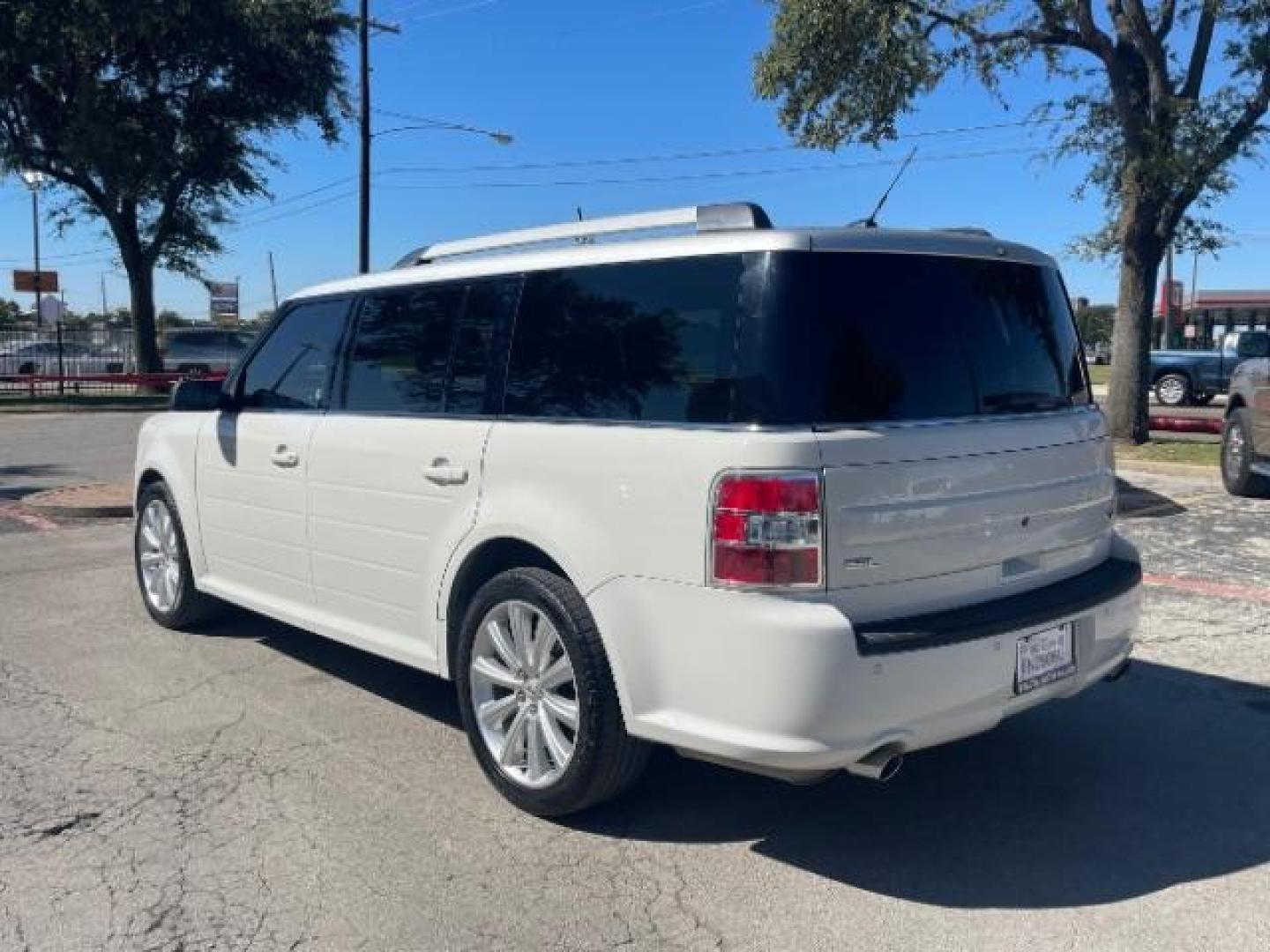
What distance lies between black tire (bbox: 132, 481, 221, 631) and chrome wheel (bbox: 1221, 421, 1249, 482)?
9170mm

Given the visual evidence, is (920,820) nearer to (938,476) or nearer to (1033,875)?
(1033,875)

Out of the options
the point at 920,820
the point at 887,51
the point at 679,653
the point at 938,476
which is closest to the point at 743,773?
the point at 920,820

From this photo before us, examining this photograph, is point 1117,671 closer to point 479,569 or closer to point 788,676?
point 788,676

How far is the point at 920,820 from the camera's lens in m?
3.88

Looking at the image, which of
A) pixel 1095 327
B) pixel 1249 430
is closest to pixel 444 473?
pixel 1249 430

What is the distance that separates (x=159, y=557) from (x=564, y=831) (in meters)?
3.60

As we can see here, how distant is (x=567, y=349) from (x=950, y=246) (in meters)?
1.30

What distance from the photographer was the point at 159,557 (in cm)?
639

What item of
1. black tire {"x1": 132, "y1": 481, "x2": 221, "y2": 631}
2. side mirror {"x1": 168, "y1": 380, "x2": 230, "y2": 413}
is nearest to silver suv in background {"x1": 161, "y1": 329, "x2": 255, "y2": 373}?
black tire {"x1": 132, "y1": 481, "x2": 221, "y2": 631}

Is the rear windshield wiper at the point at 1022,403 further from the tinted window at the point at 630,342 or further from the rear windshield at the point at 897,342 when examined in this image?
the tinted window at the point at 630,342

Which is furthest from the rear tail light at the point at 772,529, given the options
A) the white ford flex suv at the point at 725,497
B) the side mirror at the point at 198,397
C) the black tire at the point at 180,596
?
the black tire at the point at 180,596

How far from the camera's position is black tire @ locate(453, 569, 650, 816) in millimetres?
3596

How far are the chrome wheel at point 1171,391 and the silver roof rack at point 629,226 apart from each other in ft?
80.1

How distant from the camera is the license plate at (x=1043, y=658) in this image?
3586 mm
